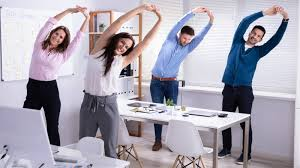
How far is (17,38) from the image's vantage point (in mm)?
4820

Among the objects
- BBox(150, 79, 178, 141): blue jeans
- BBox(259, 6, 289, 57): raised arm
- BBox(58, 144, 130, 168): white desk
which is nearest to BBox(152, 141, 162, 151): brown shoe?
BBox(150, 79, 178, 141): blue jeans

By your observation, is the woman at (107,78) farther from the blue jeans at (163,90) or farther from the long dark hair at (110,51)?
the blue jeans at (163,90)

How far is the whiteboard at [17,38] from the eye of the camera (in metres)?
4.68

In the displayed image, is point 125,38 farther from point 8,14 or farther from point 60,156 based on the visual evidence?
point 8,14

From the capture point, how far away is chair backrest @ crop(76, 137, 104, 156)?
10.0ft

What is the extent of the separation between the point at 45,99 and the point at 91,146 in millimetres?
1595

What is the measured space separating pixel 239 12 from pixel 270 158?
199cm

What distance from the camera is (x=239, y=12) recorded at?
585 cm

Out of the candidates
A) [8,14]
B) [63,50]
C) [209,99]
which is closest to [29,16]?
[8,14]

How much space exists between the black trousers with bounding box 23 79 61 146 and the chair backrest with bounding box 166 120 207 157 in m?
1.37

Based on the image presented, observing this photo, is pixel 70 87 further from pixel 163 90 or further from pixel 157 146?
pixel 157 146

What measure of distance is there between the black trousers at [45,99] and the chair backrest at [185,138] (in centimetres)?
137

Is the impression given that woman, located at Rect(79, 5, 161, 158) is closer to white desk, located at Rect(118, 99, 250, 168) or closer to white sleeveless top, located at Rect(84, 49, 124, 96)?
white sleeveless top, located at Rect(84, 49, 124, 96)

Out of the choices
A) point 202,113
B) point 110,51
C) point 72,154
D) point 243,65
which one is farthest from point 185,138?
point 243,65
